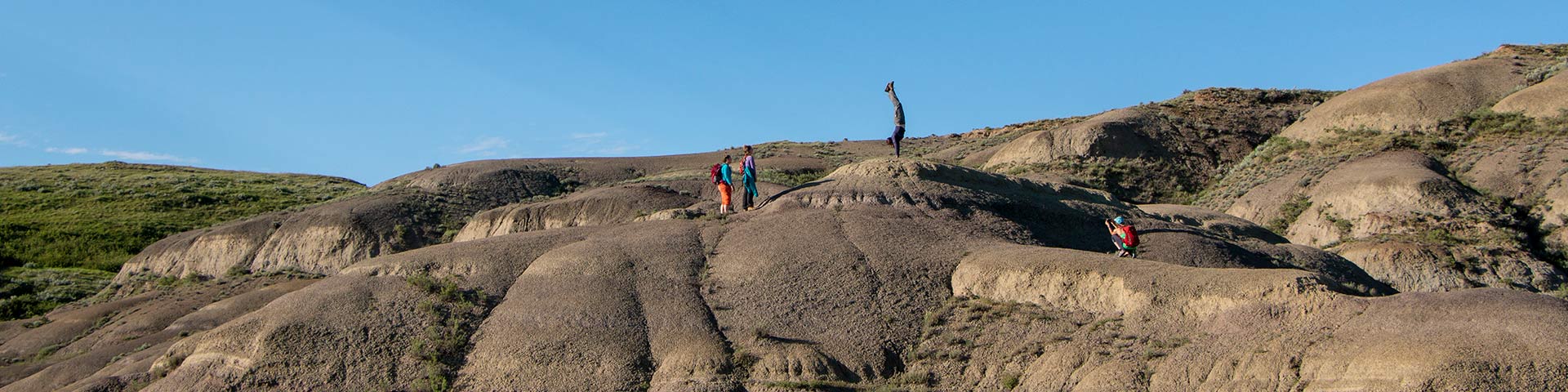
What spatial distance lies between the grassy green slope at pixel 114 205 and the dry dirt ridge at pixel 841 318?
16.0 metres

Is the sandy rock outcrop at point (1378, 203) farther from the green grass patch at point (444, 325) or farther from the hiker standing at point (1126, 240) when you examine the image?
the green grass patch at point (444, 325)

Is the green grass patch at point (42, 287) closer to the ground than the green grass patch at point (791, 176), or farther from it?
closer to the ground

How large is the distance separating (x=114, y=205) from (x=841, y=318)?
1561 inches

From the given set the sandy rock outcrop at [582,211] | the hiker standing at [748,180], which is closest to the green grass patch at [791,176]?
the sandy rock outcrop at [582,211]

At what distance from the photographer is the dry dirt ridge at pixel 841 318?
15.5 meters

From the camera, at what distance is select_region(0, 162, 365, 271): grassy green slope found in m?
42.6

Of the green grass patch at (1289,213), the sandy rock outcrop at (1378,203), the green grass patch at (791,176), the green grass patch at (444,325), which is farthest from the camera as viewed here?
the green grass patch at (791,176)

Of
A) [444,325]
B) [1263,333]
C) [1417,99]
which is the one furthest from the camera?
[1417,99]

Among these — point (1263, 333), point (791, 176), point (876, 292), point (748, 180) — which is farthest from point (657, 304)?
point (791, 176)

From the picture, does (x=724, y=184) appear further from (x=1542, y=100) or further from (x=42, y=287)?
(x=1542, y=100)

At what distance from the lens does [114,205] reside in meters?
49.2

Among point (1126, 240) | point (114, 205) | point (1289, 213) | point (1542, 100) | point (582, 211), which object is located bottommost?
point (1289, 213)

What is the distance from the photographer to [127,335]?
85.8 ft

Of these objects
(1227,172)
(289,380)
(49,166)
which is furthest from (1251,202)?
(49,166)
